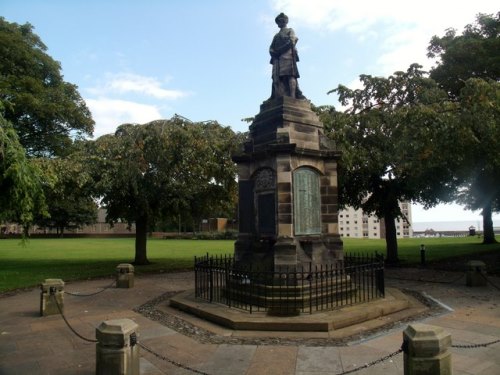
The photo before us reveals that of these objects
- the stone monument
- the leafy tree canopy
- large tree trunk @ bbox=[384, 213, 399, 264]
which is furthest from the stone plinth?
the leafy tree canopy

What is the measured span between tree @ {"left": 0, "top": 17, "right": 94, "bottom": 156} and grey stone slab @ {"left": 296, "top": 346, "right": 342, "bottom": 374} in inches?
717

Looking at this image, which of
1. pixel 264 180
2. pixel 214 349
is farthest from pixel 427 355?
pixel 264 180

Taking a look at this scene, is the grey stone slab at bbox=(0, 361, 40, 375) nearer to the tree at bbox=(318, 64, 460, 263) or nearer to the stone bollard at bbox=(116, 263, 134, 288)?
the stone bollard at bbox=(116, 263, 134, 288)

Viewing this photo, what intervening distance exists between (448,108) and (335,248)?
642 centimetres

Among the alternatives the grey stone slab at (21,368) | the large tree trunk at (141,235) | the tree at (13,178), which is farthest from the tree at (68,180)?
the grey stone slab at (21,368)

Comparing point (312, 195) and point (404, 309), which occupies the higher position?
A: point (312, 195)

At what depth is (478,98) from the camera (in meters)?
11.8

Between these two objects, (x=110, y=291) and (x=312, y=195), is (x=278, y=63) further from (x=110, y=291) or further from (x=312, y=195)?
(x=110, y=291)

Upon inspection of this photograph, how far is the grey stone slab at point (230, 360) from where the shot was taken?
5711mm

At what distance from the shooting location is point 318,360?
603 centimetres

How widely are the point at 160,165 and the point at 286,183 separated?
29.3 ft

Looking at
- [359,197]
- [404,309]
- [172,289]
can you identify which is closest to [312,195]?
[404,309]

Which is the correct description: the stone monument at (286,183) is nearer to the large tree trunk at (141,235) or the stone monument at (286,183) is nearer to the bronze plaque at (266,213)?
the bronze plaque at (266,213)

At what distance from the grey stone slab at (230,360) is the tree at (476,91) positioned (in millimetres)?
9346
